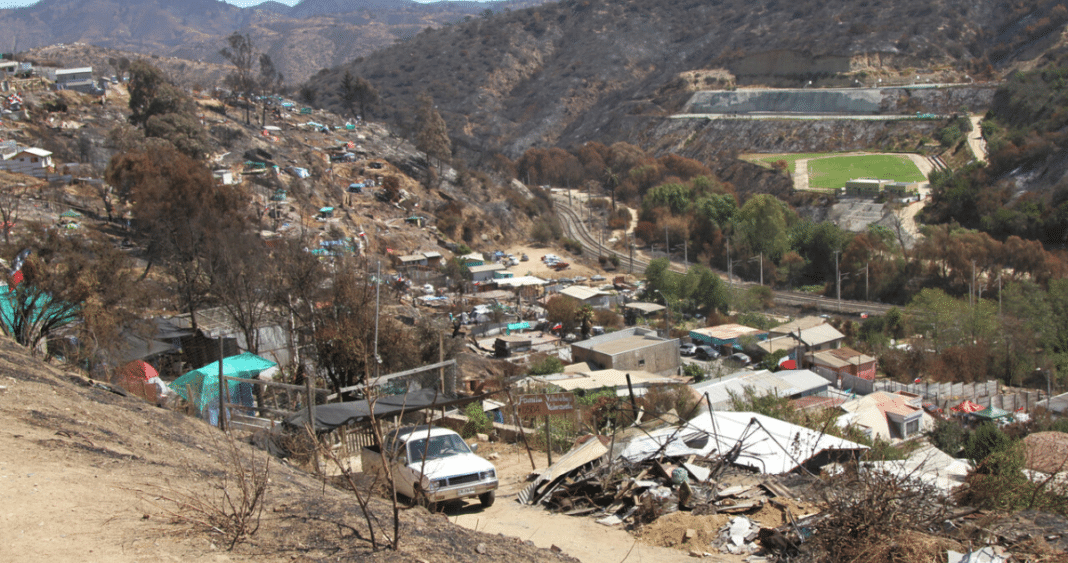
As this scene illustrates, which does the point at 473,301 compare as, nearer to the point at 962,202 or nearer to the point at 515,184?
the point at 515,184

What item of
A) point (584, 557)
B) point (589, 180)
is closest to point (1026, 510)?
point (584, 557)

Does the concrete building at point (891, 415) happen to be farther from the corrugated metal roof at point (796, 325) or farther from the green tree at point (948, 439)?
the corrugated metal roof at point (796, 325)

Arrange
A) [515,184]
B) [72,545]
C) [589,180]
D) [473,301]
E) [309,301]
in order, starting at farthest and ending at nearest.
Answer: [589,180] → [515,184] → [473,301] → [309,301] → [72,545]

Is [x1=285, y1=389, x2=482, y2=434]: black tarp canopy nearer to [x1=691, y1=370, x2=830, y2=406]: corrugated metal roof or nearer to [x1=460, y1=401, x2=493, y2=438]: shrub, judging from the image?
[x1=460, y1=401, x2=493, y2=438]: shrub

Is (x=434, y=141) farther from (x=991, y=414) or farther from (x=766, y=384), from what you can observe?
(x=991, y=414)

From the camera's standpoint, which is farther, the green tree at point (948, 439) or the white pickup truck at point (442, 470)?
the green tree at point (948, 439)

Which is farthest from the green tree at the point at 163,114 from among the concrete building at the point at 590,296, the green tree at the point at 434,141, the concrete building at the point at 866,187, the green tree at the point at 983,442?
the concrete building at the point at 866,187

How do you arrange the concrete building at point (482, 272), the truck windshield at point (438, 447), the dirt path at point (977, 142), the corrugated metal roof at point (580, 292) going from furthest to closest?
1. the dirt path at point (977, 142)
2. the concrete building at point (482, 272)
3. the corrugated metal roof at point (580, 292)
4. the truck windshield at point (438, 447)
